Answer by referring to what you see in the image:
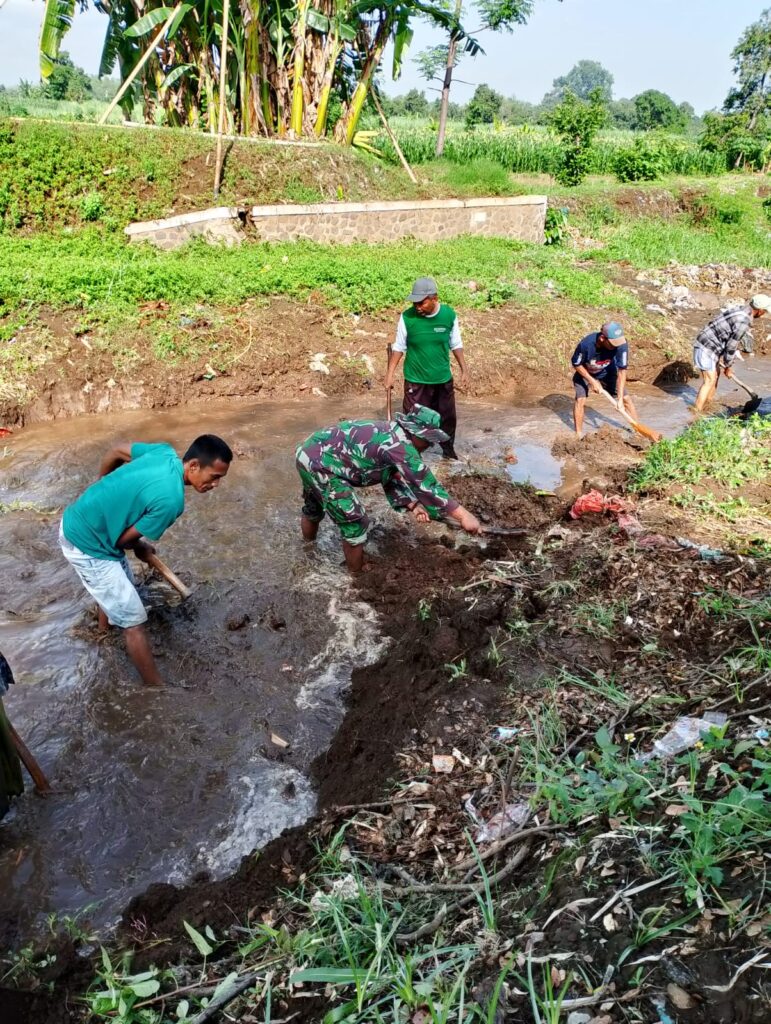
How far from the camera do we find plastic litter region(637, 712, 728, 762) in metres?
2.78

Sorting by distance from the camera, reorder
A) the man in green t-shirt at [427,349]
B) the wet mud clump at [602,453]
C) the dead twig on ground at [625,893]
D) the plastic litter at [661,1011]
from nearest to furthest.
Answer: the plastic litter at [661,1011] → the dead twig on ground at [625,893] → the man in green t-shirt at [427,349] → the wet mud clump at [602,453]

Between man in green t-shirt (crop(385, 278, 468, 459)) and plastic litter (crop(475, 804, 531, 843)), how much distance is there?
400cm

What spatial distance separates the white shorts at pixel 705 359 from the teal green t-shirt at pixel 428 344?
389cm

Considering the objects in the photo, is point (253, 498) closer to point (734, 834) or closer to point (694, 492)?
point (694, 492)

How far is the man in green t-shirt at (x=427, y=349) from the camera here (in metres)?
6.44

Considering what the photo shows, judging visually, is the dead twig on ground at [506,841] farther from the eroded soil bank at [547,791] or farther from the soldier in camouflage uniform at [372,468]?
the soldier in camouflage uniform at [372,468]

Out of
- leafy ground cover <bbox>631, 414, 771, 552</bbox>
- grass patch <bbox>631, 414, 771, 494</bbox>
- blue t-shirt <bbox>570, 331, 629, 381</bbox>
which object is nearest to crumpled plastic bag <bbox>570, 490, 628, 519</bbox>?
leafy ground cover <bbox>631, 414, 771, 552</bbox>

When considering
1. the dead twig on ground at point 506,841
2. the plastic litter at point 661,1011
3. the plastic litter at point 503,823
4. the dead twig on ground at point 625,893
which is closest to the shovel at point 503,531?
the plastic litter at point 503,823

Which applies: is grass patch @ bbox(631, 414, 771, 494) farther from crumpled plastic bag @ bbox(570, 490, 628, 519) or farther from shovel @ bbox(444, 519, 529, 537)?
shovel @ bbox(444, 519, 529, 537)

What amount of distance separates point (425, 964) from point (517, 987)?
1.10 feet

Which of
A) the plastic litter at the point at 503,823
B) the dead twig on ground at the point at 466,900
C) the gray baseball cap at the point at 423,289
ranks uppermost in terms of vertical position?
the gray baseball cap at the point at 423,289

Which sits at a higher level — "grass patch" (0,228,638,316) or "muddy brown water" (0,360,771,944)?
"grass patch" (0,228,638,316)

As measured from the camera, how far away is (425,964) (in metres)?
2.22

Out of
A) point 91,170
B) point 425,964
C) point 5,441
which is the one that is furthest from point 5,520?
point 91,170
